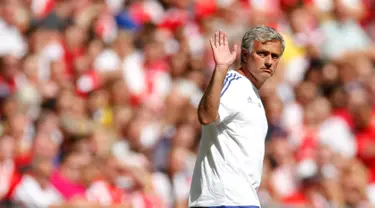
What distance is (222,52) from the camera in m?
5.92

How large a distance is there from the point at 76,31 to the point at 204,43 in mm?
1829

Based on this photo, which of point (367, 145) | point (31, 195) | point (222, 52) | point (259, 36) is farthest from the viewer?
point (367, 145)

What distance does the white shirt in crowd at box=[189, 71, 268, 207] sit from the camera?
600 centimetres

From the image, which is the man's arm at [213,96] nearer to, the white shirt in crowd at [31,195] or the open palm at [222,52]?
the open palm at [222,52]

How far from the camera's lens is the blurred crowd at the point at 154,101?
1012 cm

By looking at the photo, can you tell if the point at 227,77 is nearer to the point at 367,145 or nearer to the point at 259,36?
the point at 259,36

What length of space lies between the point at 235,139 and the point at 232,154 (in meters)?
0.10

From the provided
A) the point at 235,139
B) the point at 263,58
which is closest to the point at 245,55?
the point at 263,58

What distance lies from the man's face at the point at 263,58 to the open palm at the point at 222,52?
195 mm

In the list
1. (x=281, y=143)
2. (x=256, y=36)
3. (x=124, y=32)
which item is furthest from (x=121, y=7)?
(x=256, y=36)

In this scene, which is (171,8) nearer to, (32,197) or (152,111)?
(152,111)

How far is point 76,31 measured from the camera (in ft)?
38.9

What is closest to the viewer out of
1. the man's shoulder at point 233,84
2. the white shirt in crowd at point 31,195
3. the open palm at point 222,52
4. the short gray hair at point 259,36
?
the open palm at point 222,52

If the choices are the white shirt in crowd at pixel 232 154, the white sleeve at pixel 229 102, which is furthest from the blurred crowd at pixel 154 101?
Answer: the white sleeve at pixel 229 102
